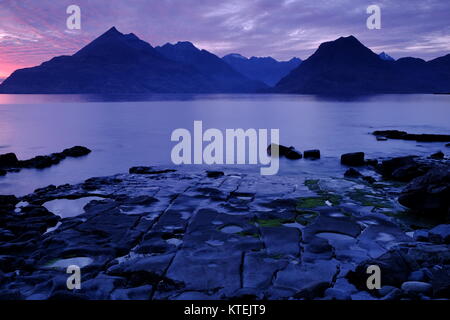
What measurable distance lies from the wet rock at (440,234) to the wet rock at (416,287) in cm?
336

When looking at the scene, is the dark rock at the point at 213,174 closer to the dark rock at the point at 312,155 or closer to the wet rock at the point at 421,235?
the dark rock at the point at 312,155

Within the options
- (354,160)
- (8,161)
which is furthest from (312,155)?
(8,161)

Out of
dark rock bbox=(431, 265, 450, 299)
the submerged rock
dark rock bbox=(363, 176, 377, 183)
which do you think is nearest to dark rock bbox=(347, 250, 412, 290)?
dark rock bbox=(431, 265, 450, 299)

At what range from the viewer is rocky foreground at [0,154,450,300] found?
780cm

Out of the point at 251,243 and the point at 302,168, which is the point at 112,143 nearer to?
the point at 302,168

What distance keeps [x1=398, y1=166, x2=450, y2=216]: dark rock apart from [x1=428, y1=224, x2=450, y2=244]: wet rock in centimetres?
215

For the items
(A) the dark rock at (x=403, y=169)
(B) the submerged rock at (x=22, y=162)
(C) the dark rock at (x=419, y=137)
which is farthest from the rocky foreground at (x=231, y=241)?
(C) the dark rock at (x=419, y=137)

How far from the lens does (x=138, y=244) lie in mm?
10414

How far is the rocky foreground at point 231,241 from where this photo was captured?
7.80 meters

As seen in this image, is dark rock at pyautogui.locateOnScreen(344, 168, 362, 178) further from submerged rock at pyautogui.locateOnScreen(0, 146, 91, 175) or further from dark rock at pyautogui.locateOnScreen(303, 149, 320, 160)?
submerged rock at pyautogui.locateOnScreen(0, 146, 91, 175)

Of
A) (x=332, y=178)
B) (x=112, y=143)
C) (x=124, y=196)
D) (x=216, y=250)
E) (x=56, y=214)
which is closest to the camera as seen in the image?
(x=216, y=250)

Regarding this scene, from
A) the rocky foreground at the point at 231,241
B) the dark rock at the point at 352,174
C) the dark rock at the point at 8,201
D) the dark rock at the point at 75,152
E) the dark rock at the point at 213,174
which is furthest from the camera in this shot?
the dark rock at the point at 75,152
